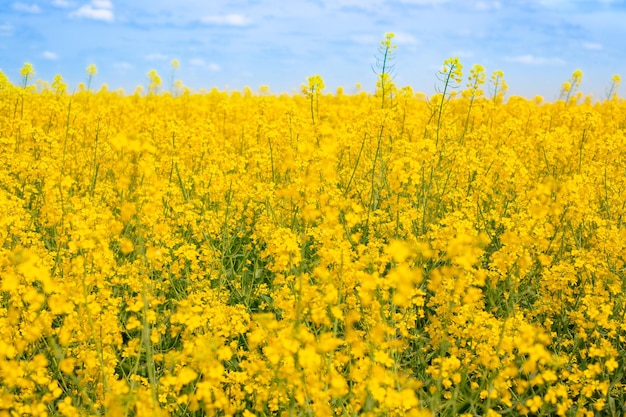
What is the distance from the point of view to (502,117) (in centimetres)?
970

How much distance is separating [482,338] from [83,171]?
178 inches

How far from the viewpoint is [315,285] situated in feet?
10.4

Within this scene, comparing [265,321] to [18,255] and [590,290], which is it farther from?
[590,290]

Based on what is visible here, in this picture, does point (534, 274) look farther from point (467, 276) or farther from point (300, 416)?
point (300, 416)

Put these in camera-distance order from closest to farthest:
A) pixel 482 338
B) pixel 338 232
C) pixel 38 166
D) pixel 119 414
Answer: pixel 119 414
pixel 482 338
pixel 338 232
pixel 38 166

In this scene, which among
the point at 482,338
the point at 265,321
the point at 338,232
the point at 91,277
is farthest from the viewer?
the point at 338,232

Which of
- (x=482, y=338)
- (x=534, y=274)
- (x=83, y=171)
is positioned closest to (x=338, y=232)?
(x=482, y=338)

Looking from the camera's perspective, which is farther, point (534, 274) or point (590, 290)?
point (534, 274)

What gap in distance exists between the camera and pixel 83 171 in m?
5.91

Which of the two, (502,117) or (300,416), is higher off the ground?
(502,117)

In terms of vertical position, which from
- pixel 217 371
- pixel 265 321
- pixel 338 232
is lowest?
pixel 217 371

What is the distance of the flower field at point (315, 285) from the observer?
2451 mm

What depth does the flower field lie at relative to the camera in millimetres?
2451

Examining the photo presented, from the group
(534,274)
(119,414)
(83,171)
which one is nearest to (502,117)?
(534,274)
